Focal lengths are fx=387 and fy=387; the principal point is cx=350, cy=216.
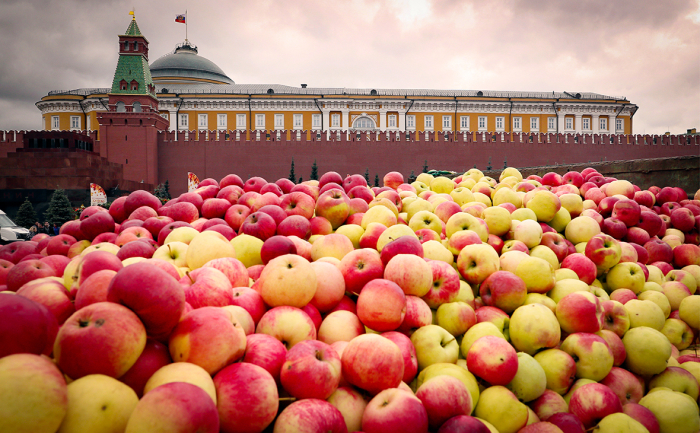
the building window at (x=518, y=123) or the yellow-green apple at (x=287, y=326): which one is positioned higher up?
the building window at (x=518, y=123)

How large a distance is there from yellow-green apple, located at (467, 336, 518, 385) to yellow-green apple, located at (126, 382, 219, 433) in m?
1.13

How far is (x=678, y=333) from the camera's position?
2354 millimetres

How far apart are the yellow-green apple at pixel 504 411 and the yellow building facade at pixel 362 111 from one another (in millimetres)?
33116

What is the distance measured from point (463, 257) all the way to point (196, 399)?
66.1 inches

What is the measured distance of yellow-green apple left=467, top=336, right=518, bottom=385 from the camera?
5.40 feet

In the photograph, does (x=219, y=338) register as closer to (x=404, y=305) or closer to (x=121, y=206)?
(x=404, y=305)

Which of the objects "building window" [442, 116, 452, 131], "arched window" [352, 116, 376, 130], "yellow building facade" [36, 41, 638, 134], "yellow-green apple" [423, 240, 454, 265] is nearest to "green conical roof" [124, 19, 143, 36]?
"yellow building facade" [36, 41, 638, 134]

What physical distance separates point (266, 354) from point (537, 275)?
5.24 feet

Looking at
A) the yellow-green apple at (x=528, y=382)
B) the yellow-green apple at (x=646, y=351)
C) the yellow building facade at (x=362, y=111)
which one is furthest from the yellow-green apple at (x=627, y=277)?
the yellow building facade at (x=362, y=111)

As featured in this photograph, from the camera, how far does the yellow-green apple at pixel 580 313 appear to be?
6.42 ft

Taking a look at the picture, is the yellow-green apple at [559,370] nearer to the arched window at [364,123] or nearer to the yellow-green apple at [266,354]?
the yellow-green apple at [266,354]

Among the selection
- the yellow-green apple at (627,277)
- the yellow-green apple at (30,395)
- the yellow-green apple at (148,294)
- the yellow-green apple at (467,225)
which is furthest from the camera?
the yellow-green apple at (467,225)

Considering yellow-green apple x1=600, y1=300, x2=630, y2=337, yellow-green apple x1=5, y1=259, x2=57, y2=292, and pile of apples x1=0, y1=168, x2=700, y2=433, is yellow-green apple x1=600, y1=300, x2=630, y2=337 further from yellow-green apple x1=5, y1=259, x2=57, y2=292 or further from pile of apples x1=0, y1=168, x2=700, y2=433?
yellow-green apple x1=5, y1=259, x2=57, y2=292

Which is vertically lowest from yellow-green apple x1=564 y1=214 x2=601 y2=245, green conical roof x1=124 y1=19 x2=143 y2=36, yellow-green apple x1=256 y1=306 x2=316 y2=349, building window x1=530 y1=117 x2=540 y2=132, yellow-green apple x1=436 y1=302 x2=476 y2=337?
yellow-green apple x1=436 y1=302 x2=476 y2=337
